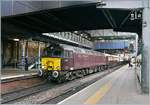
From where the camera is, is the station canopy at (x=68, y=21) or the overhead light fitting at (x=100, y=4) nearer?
the overhead light fitting at (x=100, y=4)

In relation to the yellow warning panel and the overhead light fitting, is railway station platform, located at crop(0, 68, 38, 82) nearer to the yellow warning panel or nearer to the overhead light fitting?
the yellow warning panel

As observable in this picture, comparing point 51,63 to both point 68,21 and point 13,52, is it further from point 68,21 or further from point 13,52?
point 13,52

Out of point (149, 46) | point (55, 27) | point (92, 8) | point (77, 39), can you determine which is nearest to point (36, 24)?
point (55, 27)

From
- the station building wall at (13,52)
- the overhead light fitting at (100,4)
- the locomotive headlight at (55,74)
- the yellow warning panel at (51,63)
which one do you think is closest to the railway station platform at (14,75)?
the yellow warning panel at (51,63)

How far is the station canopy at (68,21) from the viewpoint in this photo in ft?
84.4

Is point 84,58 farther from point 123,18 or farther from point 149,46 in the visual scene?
point 149,46

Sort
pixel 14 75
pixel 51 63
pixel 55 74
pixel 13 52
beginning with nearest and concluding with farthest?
1. pixel 55 74
2. pixel 51 63
3. pixel 14 75
4. pixel 13 52

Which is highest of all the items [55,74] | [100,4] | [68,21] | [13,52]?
[100,4]

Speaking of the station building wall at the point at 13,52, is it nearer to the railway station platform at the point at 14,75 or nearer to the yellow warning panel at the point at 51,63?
the railway station platform at the point at 14,75

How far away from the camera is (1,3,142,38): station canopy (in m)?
25.7

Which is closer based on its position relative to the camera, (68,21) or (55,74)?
(55,74)

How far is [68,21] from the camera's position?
30.4m

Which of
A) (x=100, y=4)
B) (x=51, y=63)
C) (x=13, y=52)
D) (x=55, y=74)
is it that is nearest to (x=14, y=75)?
(x=51, y=63)

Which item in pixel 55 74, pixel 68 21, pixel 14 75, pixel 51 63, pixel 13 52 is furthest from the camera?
pixel 13 52
